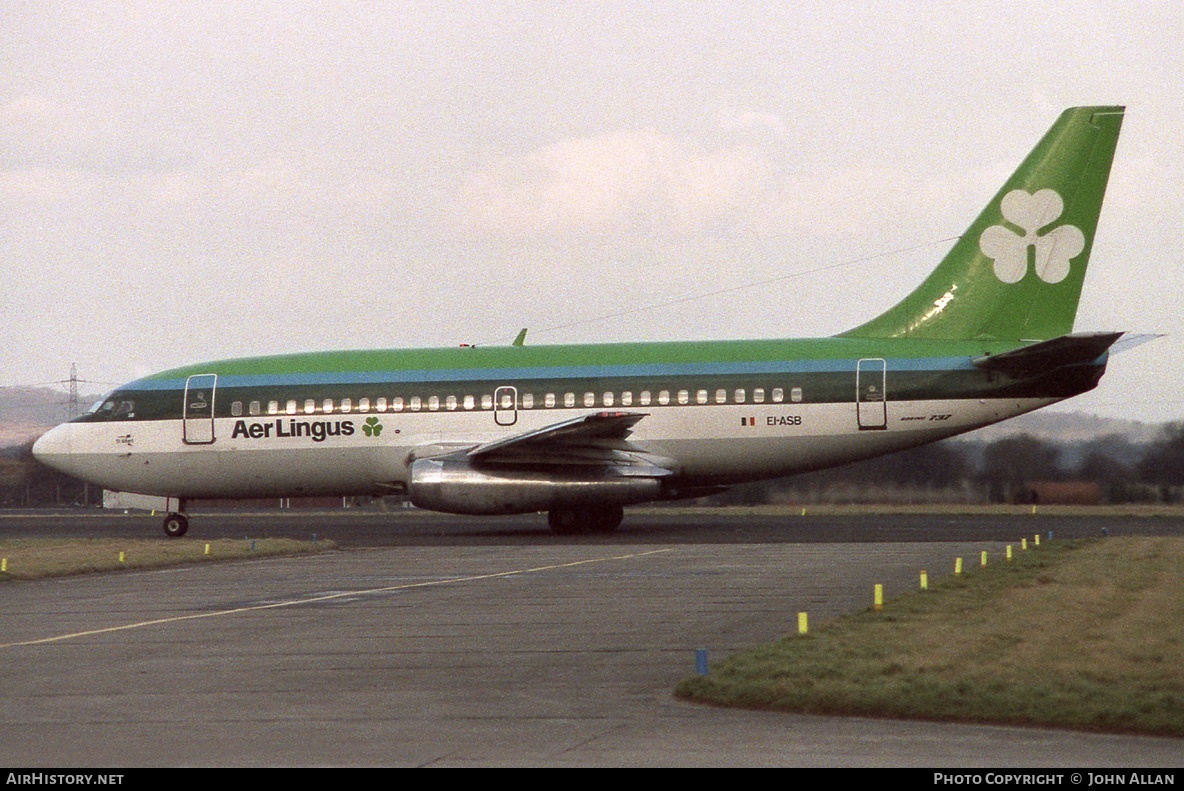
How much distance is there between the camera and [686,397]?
1337 inches

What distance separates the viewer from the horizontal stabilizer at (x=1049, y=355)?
101ft

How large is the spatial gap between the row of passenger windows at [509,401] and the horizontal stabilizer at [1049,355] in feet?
14.6

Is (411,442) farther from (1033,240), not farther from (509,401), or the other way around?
(1033,240)

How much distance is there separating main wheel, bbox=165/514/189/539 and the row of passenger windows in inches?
121

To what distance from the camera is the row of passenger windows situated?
3375 centimetres

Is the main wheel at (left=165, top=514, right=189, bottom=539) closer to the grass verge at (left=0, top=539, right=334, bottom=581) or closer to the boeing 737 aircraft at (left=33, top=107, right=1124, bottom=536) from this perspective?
the boeing 737 aircraft at (left=33, top=107, right=1124, bottom=536)

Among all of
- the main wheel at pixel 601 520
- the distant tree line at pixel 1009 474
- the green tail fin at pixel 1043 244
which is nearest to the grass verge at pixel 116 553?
the main wheel at pixel 601 520

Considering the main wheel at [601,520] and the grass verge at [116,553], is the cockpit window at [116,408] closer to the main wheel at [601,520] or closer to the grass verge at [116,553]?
the grass verge at [116,553]

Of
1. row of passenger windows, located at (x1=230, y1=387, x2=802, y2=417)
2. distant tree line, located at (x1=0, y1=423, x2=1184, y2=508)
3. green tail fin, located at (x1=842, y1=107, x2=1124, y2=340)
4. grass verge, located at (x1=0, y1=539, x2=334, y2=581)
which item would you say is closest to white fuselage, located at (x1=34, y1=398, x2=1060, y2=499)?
row of passenger windows, located at (x1=230, y1=387, x2=802, y2=417)

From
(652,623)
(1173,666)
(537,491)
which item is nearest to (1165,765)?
(1173,666)

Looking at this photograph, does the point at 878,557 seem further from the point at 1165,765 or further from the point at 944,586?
the point at 1165,765

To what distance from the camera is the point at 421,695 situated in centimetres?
1157

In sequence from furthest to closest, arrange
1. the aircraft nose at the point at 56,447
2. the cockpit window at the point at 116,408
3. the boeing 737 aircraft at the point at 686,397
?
the aircraft nose at the point at 56,447
the cockpit window at the point at 116,408
the boeing 737 aircraft at the point at 686,397
